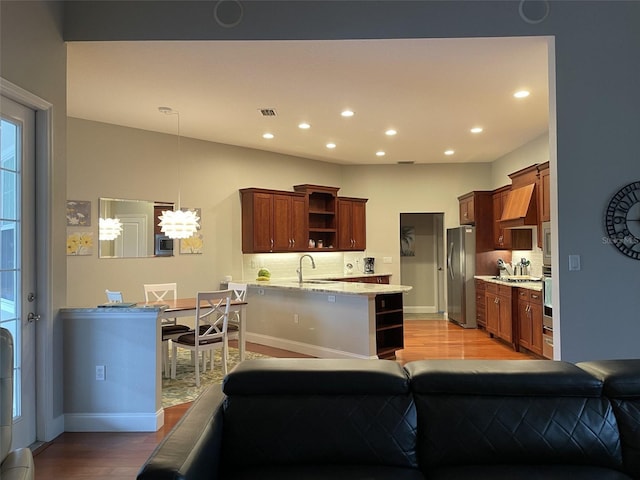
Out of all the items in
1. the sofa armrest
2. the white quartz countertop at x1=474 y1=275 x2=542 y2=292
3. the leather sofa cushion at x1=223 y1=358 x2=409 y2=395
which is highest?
the white quartz countertop at x1=474 y1=275 x2=542 y2=292

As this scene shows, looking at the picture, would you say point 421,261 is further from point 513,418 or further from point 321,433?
point 321,433

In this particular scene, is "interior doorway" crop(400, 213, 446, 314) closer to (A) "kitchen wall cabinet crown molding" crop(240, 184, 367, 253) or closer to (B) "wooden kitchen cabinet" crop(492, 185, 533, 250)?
(A) "kitchen wall cabinet crown molding" crop(240, 184, 367, 253)

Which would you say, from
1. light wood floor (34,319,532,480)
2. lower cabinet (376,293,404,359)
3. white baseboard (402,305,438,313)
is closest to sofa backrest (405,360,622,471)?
light wood floor (34,319,532,480)

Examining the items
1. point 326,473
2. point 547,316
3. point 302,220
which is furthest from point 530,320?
point 326,473

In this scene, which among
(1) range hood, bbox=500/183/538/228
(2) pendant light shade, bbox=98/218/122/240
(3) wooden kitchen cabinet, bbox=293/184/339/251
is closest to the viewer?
(2) pendant light shade, bbox=98/218/122/240

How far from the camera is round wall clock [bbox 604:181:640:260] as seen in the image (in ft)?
11.3

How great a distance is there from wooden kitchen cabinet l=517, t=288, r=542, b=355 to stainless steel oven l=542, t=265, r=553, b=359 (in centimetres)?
13

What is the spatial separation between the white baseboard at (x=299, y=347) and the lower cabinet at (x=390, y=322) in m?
0.48

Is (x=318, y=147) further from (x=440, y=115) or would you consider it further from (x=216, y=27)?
(x=216, y=27)

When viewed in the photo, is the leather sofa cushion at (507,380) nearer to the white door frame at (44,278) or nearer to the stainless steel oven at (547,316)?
the white door frame at (44,278)

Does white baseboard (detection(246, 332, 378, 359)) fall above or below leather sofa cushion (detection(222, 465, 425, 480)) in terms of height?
below

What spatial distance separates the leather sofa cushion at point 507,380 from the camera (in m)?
1.85

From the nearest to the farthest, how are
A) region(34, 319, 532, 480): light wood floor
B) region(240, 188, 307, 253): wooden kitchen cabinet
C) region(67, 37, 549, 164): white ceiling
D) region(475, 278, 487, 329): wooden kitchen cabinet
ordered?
region(34, 319, 532, 480): light wood floor → region(67, 37, 549, 164): white ceiling → region(240, 188, 307, 253): wooden kitchen cabinet → region(475, 278, 487, 329): wooden kitchen cabinet

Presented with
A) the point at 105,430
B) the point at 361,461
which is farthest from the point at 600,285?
the point at 105,430
